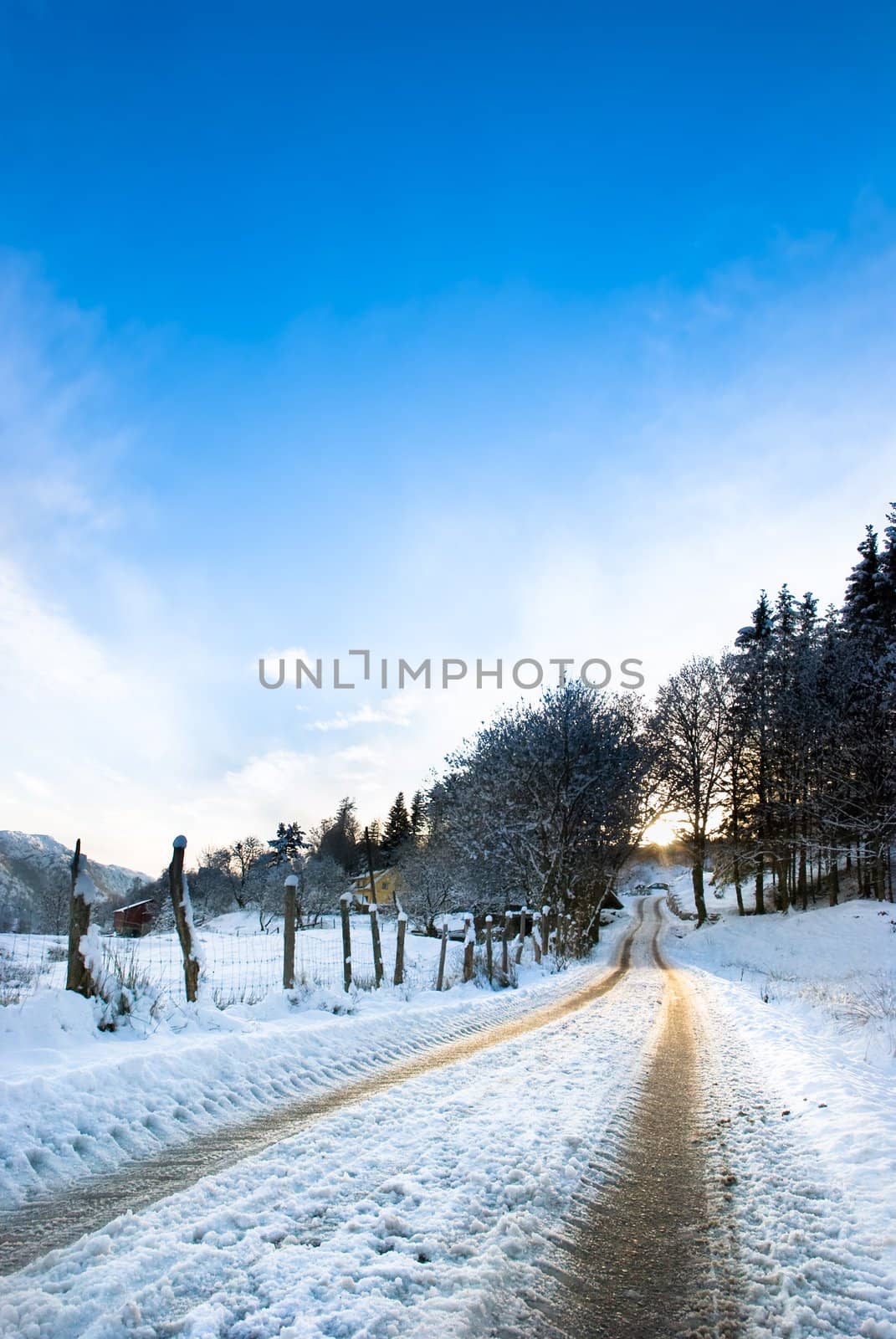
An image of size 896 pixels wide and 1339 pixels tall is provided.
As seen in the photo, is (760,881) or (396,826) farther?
(396,826)

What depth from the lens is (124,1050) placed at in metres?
6.16

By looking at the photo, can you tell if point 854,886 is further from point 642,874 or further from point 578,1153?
point 642,874

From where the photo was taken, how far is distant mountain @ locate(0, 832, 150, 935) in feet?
186

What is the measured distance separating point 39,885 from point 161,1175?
138106 millimetres

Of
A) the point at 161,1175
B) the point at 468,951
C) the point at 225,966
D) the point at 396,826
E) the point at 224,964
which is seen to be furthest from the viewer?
the point at 396,826

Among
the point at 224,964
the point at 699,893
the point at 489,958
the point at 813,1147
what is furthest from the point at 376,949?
the point at 699,893

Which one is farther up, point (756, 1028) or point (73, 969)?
point (73, 969)

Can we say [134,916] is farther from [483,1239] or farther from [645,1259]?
[645,1259]

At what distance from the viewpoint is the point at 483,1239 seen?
2979 mm

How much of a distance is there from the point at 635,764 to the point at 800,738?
6.83 m

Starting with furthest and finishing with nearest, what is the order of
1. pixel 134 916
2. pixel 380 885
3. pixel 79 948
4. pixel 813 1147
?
pixel 380 885 → pixel 134 916 → pixel 79 948 → pixel 813 1147

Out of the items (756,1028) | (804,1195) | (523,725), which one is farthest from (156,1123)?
(523,725)

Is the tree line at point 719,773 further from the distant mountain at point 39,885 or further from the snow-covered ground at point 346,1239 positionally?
the snow-covered ground at point 346,1239

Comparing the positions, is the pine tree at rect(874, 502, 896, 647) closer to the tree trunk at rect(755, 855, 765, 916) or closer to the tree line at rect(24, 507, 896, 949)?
the tree line at rect(24, 507, 896, 949)
